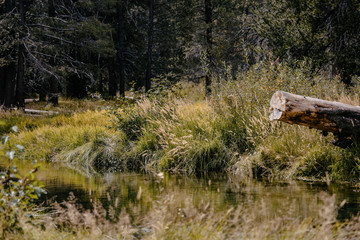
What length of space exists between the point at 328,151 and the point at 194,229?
195 inches

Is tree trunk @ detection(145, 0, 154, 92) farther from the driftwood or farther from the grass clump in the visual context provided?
the driftwood

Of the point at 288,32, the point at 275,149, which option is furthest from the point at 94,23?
the point at 275,149

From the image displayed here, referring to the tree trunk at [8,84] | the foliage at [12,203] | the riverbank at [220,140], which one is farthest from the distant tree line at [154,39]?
the foliage at [12,203]

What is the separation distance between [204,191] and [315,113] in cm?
208

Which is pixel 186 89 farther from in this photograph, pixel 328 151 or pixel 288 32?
pixel 328 151

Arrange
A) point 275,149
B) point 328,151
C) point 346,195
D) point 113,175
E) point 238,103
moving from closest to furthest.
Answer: point 346,195
point 328,151
point 275,149
point 113,175
point 238,103

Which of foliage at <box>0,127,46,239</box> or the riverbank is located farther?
the riverbank

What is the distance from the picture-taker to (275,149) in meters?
8.48

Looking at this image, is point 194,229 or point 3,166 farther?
point 3,166

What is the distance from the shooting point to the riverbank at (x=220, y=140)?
8141mm

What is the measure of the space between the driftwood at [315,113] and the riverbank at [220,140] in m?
0.97

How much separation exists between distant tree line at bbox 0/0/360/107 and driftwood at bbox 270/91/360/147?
3942mm

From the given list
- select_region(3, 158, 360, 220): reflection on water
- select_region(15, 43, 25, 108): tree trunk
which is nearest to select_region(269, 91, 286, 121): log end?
select_region(3, 158, 360, 220): reflection on water

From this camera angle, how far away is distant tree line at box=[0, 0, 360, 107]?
14406 mm
